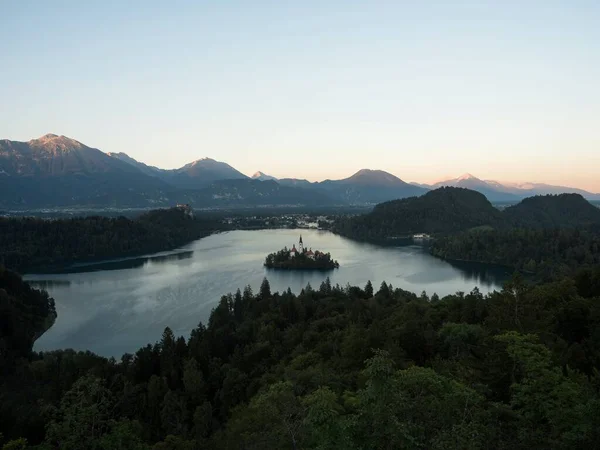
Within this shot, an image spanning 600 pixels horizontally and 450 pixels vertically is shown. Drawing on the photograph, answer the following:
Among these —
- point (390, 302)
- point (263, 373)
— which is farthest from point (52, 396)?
point (390, 302)

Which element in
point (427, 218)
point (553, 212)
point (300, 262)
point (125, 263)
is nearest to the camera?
point (300, 262)

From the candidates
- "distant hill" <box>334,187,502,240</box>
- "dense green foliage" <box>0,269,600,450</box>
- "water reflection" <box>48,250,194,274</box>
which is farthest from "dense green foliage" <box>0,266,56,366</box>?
"distant hill" <box>334,187,502,240</box>

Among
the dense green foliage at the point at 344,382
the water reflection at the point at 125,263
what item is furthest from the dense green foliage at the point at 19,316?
the water reflection at the point at 125,263

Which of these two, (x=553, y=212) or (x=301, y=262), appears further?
(x=553, y=212)

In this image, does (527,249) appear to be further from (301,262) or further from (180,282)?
(180,282)

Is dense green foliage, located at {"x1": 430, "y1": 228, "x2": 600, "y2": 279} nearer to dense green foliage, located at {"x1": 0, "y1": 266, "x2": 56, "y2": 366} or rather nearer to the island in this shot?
the island

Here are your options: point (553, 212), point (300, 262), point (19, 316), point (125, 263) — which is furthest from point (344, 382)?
point (553, 212)
